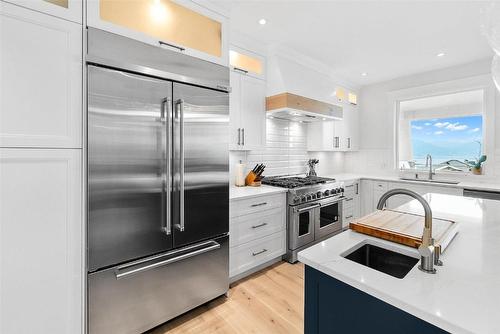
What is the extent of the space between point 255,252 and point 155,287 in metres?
1.11

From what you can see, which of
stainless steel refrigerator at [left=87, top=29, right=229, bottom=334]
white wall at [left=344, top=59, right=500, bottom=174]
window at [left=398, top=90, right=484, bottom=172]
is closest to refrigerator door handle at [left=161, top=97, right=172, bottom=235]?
stainless steel refrigerator at [left=87, top=29, right=229, bottom=334]

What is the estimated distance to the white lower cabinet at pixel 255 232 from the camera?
7.67ft

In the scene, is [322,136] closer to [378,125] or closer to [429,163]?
[378,125]

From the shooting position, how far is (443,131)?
397 cm

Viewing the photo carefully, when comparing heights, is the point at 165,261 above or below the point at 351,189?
below

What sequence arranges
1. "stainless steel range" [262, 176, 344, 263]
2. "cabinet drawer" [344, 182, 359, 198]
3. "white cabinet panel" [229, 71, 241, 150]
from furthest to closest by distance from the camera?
"cabinet drawer" [344, 182, 359, 198], "stainless steel range" [262, 176, 344, 263], "white cabinet panel" [229, 71, 241, 150]

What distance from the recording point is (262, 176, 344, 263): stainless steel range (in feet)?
9.32

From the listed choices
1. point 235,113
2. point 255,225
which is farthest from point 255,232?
point 235,113

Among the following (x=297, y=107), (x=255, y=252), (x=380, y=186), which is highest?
(x=297, y=107)
